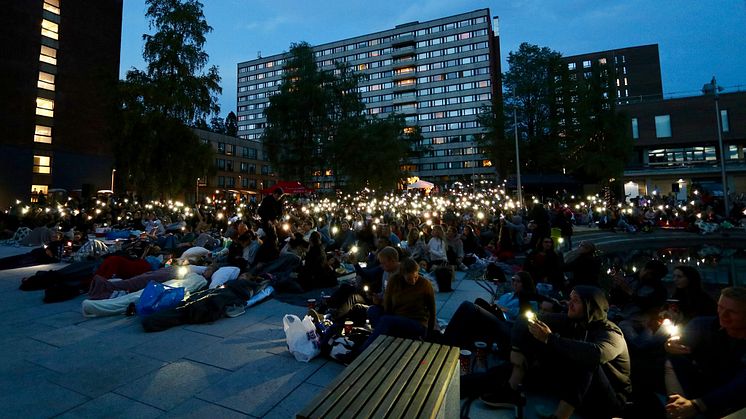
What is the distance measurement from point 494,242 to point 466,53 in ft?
231

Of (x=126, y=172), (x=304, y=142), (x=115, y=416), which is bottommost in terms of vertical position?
(x=115, y=416)

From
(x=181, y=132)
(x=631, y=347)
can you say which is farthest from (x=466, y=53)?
(x=631, y=347)

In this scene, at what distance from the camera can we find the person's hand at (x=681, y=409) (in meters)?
2.46

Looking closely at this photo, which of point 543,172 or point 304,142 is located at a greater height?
point 304,142

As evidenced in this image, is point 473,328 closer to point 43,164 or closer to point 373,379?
point 373,379

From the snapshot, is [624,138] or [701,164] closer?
[624,138]

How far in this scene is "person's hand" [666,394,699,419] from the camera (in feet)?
8.07

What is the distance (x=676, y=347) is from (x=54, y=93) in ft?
151

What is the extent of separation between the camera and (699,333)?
284cm

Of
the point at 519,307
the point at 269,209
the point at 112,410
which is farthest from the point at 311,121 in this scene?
the point at 112,410

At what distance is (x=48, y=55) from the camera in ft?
107

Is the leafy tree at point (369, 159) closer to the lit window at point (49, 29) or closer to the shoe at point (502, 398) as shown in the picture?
the shoe at point (502, 398)

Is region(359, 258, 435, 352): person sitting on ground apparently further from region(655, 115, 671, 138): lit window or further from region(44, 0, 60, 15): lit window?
region(655, 115, 671, 138): lit window

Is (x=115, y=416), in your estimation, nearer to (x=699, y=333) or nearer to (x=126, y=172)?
(x=699, y=333)
